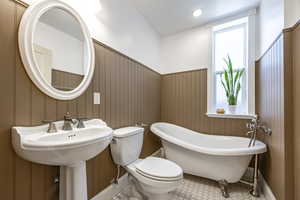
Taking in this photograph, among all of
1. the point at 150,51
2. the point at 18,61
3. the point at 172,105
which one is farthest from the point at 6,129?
the point at 172,105

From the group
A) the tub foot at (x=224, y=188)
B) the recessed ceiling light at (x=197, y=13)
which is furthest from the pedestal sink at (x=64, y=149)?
the recessed ceiling light at (x=197, y=13)

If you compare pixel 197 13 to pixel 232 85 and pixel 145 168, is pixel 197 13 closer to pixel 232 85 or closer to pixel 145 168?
pixel 232 85

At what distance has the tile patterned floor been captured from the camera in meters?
1.46

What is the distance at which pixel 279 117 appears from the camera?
4.06 ft

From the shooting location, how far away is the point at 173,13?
6.82 feet

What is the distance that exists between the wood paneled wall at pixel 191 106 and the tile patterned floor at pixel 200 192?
80cm

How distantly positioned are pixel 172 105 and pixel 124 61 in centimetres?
141

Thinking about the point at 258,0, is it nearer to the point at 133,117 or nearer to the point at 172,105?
the point at 172,105

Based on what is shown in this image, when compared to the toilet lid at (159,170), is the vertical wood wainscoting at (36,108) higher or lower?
higher

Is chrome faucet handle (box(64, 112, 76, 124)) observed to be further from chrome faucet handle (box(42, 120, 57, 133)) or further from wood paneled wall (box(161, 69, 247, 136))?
wood paneled wall (box(161, 69, 247, 136))

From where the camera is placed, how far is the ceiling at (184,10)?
1.85m

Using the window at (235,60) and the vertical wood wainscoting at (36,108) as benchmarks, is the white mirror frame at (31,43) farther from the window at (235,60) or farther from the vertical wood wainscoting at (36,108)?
the window at (235,60)

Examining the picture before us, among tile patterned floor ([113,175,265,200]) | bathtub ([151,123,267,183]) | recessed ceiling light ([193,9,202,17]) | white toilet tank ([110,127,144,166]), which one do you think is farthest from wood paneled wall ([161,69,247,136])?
white toilet tank ([110,127,144,166])

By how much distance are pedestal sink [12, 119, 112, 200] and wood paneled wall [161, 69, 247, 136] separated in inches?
71.6
